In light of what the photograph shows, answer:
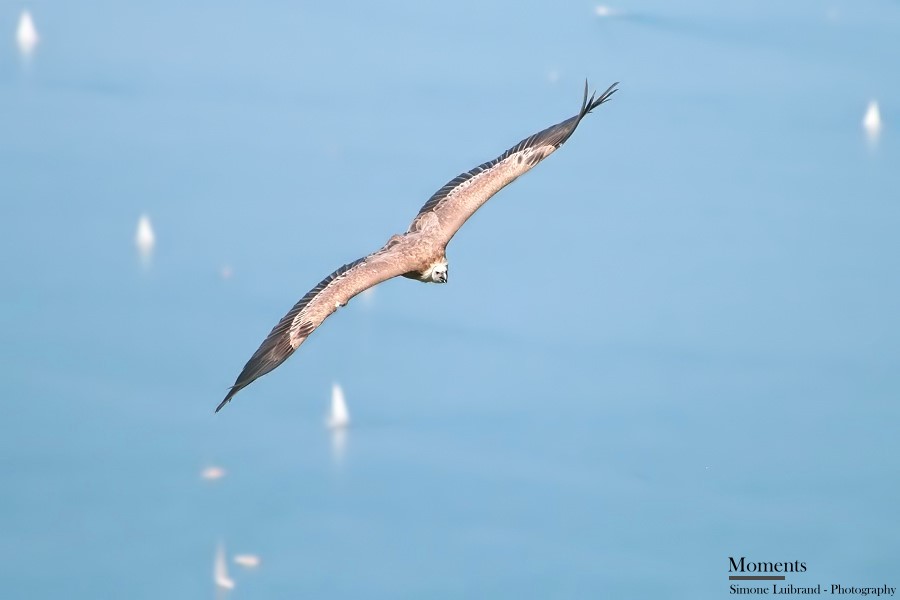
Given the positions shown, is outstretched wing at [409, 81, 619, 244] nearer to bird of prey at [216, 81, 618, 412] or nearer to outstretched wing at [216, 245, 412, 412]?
bird of prey at [216, 81, 618, 412]

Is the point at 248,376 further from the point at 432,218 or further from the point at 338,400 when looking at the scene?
the point at 338,400

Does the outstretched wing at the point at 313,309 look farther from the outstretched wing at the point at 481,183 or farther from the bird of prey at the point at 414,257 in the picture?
the outstretched wing at the point at 481,183

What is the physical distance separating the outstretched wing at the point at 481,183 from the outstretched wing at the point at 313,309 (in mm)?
1136

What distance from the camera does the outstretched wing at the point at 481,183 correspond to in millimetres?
17219

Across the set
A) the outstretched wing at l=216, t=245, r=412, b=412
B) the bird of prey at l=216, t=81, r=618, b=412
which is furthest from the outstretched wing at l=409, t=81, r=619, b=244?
the outstretched wing at l=216, t=245, r=412, b=412

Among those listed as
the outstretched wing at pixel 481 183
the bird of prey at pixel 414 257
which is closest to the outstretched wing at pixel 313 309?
the bird of prey at pixel 414 257

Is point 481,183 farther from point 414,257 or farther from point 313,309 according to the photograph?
point 313,309

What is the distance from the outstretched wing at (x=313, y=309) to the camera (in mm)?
15312

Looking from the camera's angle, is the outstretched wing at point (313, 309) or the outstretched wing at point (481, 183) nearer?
the outstretched wing at point (313, 309)

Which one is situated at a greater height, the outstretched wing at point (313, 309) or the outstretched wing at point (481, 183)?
the outstretched wing at point (481, 183)

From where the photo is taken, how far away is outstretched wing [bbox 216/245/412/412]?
1531 centimetres

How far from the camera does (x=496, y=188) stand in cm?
1766

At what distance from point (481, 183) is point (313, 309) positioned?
2928mm

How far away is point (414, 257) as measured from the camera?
54.2ft
